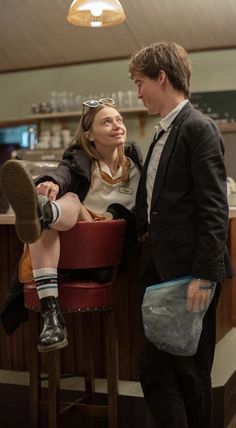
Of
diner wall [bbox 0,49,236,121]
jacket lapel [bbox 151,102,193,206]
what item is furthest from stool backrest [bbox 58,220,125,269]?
diner wall [bbox 0,49,236,121]

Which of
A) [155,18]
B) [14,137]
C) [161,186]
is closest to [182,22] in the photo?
[155,18]

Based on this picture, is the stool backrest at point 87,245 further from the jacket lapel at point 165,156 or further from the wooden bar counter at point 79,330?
the wooden bar counter at point 79,330

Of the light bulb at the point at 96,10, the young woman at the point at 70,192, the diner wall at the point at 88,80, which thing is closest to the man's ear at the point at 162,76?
the young woman at the point at 70,192

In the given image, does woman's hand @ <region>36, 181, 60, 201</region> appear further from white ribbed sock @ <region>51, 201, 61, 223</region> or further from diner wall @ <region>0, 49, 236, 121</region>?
diner wall @ <region>0, 49, 236, 121</region>

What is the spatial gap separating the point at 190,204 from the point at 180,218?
6 centimetres

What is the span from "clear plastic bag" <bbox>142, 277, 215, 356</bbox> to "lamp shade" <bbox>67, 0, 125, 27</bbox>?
6.25ft

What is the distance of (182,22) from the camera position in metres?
5.72

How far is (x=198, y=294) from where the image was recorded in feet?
6.51

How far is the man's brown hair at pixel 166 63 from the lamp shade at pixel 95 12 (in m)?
1.29

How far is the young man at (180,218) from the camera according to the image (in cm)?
197

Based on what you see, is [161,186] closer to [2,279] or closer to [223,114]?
[2,279]

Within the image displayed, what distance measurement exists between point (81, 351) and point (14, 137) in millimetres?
4650

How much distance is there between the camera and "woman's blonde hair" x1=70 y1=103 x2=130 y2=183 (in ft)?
8.44

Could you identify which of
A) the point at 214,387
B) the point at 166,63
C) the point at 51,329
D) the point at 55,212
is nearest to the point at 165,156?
the point at 166,63
